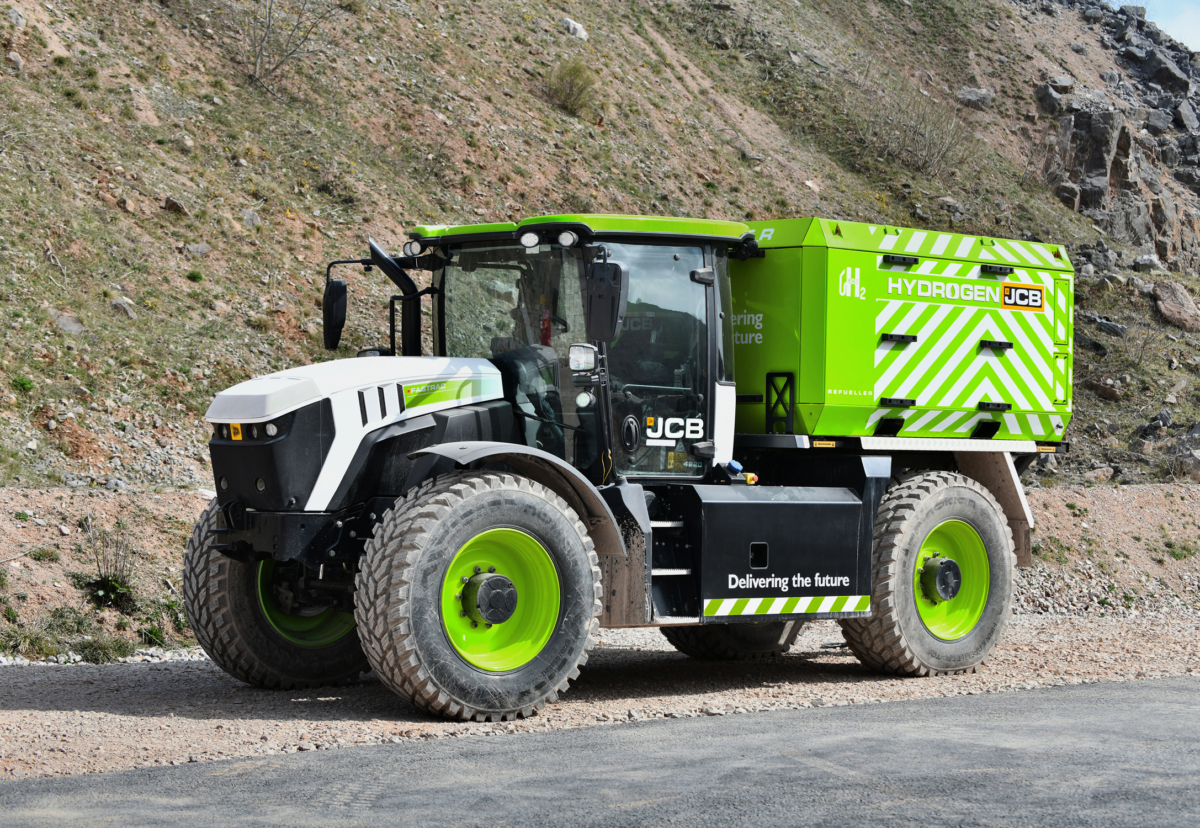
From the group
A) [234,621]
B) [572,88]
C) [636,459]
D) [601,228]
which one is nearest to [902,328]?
[636,459]

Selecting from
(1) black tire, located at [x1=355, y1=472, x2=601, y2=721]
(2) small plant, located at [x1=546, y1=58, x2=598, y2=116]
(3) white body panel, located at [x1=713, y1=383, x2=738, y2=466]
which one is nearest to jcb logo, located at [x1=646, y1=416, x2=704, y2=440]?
(3) white body panel, located at [x1=713, y1=383, x2=738, y2=466]

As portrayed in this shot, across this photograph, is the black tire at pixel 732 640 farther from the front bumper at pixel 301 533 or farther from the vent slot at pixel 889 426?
the front bumper at pixel 301 533

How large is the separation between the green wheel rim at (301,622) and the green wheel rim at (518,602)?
1.55 metres

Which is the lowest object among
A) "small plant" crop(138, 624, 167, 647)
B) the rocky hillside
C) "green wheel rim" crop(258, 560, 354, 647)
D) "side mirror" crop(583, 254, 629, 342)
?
"small plant" crop(138, 624, 167, 647)

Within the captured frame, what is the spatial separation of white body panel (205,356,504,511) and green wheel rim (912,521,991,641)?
416 cm

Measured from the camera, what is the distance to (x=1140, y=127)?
5031cm

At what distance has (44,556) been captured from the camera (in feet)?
40.3

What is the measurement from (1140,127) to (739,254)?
46.5 metres

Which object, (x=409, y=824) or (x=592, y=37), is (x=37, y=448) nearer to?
(x=409, y=824)

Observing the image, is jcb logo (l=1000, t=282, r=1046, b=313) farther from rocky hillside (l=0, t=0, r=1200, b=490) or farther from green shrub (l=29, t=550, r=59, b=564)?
rocky hillside (l=0, t=0, r=1200, b=490)

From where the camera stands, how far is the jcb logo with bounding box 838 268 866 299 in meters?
9.72

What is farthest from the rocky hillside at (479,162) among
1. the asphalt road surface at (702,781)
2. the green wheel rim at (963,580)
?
the asphalt road surface at (702,781)

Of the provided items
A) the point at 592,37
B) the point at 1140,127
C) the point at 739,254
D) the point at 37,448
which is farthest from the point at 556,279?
the point at 1140,127

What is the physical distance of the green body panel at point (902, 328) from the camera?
31.7 feet
